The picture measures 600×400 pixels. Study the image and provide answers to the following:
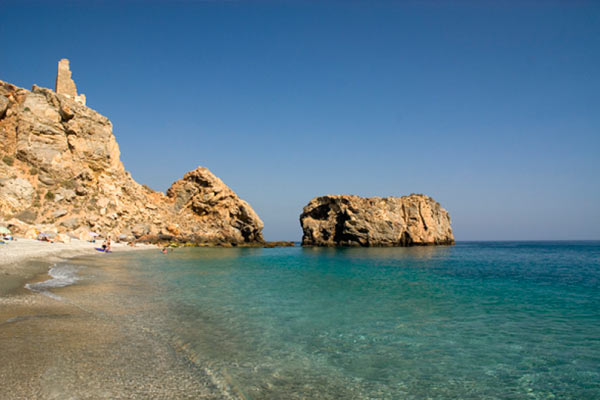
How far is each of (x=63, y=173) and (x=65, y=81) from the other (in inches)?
634

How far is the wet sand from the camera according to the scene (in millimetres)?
4516

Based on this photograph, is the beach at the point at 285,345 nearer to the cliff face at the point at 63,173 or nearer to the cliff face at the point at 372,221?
the cliff face at the point at 63,173

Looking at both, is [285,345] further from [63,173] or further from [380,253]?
[63,173]

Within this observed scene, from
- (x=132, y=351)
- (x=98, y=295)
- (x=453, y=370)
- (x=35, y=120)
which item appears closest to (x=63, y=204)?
(x=35, y=120)

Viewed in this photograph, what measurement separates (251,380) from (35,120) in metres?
50.3

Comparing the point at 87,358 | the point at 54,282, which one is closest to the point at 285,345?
the point at 87,358

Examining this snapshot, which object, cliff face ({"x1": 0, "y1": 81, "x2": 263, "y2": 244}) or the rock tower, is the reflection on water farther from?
the rock tower

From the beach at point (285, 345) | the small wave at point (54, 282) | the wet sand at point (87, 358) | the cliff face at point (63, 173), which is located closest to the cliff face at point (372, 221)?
the cliff face at point (63, 173)

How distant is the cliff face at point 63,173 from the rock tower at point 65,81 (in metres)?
1.15

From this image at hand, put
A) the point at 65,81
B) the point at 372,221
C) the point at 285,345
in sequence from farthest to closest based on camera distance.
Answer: the point at 372,221 < the point at 65,81 < the point at 285,345

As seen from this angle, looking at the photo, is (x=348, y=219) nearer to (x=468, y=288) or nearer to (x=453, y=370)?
(x=468, y=288)

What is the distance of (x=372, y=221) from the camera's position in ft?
229

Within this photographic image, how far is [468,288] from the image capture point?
668 inches

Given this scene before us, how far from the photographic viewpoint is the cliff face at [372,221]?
230 feet
